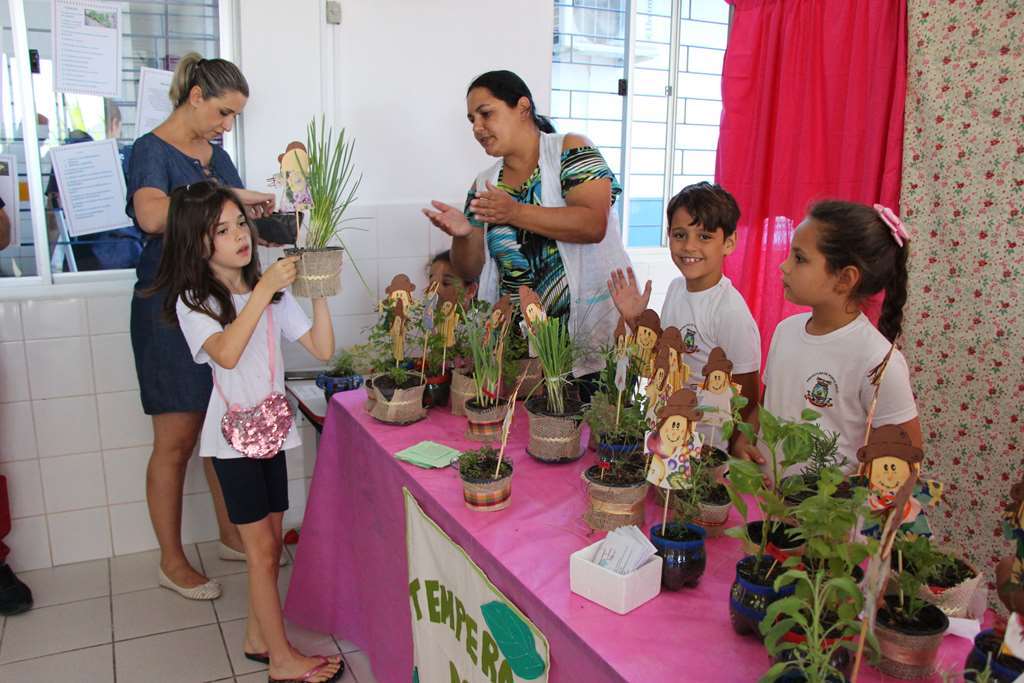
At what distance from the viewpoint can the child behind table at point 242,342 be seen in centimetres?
202

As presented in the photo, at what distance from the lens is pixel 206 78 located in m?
2.55

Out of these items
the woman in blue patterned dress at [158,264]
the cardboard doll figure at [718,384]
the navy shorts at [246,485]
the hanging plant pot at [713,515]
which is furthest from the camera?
the woman in blue patterned dress at [158,264]

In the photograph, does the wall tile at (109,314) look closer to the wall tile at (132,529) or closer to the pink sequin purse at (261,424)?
the wall tile at (132,529)

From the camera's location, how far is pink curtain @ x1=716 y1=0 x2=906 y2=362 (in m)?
2.80

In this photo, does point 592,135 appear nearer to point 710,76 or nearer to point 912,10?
point 710,76

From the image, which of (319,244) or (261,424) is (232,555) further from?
(319,244)

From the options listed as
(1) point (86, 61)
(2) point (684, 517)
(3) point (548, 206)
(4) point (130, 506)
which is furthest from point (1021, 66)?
(4) point (130, 506)

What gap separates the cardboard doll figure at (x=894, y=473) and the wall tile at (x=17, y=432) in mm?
3004

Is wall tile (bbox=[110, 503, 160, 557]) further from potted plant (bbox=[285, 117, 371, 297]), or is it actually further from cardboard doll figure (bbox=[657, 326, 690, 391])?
cardboard doll figure (bbox=[657, 326, 690, 391])

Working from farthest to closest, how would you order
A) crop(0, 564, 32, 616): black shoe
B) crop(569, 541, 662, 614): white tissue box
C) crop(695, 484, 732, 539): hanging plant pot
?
1. crop(0, 564, 32, 616): black shoe
2. crop(695, 484, 732, 539): hanging plant pot
3. crop(569, 541, 662, 614): white tissue box

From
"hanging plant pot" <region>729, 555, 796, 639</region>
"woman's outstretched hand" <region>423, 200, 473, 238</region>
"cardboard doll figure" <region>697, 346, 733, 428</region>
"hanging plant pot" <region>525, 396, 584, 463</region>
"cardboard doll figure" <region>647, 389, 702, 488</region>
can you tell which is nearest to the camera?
"hanging plant pot" <region>729, 555, 796, 639</region>

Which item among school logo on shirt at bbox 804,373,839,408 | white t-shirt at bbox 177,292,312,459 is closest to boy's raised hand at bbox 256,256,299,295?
white t-shirt at bbox 177,292,312,459

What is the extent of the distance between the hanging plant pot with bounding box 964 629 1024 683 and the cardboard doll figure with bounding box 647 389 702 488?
481 mm

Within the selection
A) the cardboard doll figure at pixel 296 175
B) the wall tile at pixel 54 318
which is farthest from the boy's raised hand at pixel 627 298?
the wall tile at pixel 54 318
